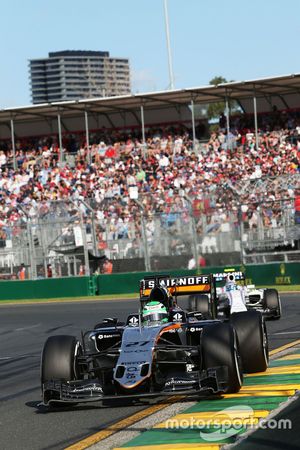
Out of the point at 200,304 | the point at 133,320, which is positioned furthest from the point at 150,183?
the point at 133,320

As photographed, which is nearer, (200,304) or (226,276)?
(200,304)

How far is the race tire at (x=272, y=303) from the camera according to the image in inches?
754

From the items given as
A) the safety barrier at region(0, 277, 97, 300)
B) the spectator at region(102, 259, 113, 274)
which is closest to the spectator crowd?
the spectator at region(102, 259, 113, 274)

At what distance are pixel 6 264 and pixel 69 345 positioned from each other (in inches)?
834

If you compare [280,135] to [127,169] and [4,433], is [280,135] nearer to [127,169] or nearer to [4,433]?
[127,169]

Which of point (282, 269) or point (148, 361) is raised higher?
point (282, 269)

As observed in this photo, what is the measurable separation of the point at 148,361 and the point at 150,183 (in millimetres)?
27284

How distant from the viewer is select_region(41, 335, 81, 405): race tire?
10438 mm

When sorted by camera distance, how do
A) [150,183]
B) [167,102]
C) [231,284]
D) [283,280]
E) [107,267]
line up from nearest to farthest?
[231,284] → [283,280] → [107,267] → [150,183] → [167,102]

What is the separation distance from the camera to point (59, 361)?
34.4 ft

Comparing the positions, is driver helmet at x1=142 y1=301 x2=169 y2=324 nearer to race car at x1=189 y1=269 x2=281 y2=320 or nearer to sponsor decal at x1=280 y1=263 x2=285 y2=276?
race car at x1=189 y1=269 x2=281 y2=320

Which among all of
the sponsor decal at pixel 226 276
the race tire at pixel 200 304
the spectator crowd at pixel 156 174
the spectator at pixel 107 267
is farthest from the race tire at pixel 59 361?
the spectator at pixel 107 267

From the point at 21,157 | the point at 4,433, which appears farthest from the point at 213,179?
the point at 4,433

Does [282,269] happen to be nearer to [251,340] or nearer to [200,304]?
[200,304]
